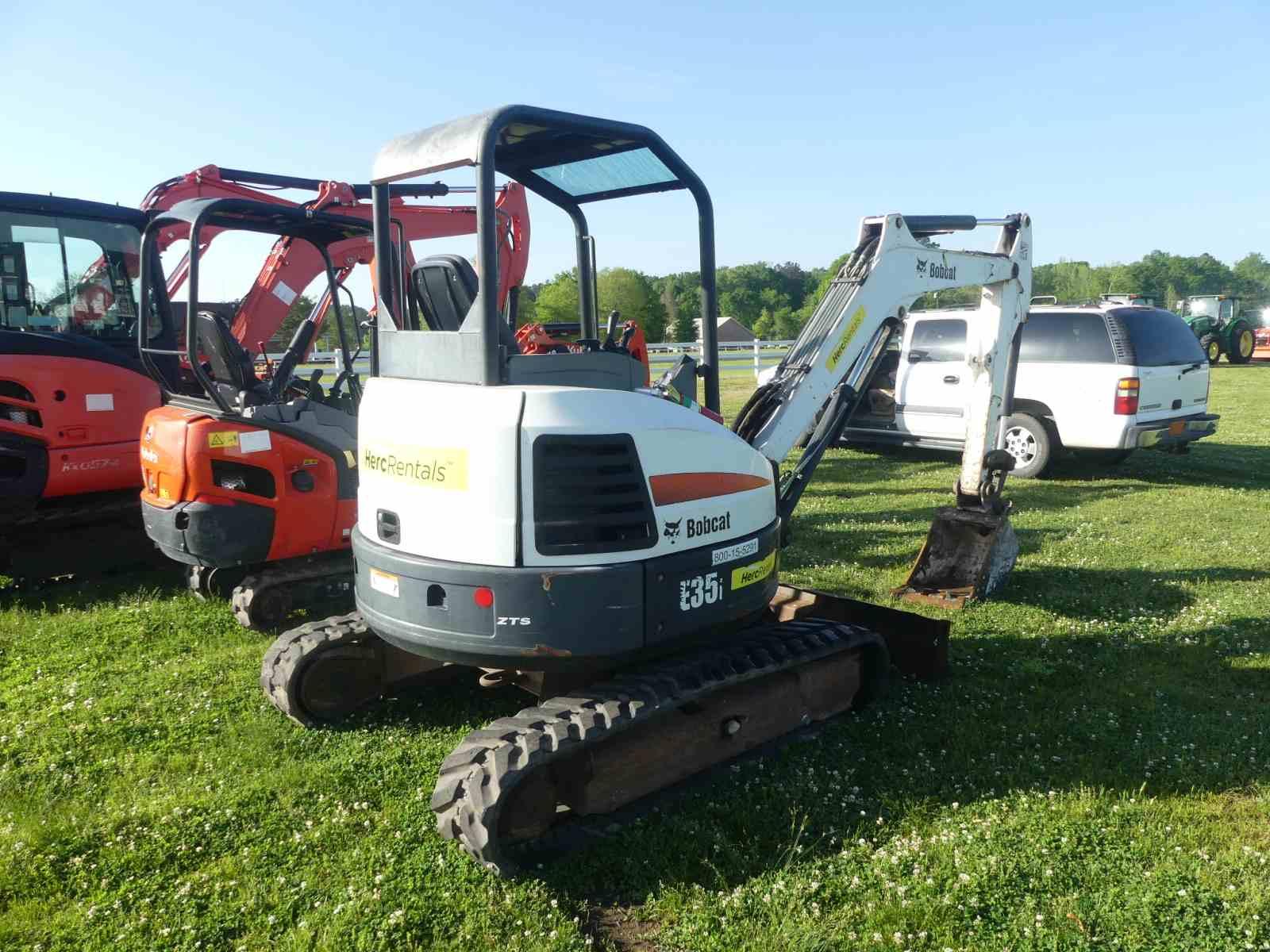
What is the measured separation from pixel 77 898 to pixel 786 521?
397 centimetres

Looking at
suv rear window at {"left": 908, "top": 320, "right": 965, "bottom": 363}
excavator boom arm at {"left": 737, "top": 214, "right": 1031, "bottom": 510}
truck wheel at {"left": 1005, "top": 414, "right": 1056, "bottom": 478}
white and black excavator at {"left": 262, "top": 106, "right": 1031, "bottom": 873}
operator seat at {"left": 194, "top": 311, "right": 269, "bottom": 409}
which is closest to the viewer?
white and black excavator at {"left": 262, "top": 106, "right": 1031, "bottom": 873}

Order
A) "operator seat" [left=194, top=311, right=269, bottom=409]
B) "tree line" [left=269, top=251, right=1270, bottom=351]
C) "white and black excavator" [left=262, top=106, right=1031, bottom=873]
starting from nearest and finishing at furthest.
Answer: "white and black excavator" [left=262, top=106, right=1031, bottom=873] < "operator seat" [left=194, top=311, right=269, bottom=409] < "tree line" [left=269, top=251, right=1270, bottom=351]

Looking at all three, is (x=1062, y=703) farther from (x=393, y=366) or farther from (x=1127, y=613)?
(x=393, y=366)

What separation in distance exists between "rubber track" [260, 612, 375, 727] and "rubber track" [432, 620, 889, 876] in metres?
1.29

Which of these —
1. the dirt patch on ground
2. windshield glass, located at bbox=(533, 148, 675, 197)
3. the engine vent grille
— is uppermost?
windshield glass, located at bbox=(533, 148, 675, 197)

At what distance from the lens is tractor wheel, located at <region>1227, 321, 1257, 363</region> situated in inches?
1200

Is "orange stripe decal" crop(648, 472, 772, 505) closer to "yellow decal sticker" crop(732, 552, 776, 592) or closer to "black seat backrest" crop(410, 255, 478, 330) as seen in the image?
"yellow decal sticker" crop(732, 552, 776, 592)

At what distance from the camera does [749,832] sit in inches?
150

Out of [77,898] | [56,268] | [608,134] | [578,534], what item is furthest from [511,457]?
[56,268]

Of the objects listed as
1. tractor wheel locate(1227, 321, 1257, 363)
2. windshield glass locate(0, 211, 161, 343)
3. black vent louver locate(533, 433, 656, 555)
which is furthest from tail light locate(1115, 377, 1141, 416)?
tractor wheel locate(1227, 321, 1257, 363)

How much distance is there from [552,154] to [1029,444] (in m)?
8.90

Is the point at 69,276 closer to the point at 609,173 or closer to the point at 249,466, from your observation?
the point at 249,466

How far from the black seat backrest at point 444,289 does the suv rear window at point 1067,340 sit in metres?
8.44

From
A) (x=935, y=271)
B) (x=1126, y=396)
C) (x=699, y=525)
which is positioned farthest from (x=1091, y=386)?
(x=699, y=525)
